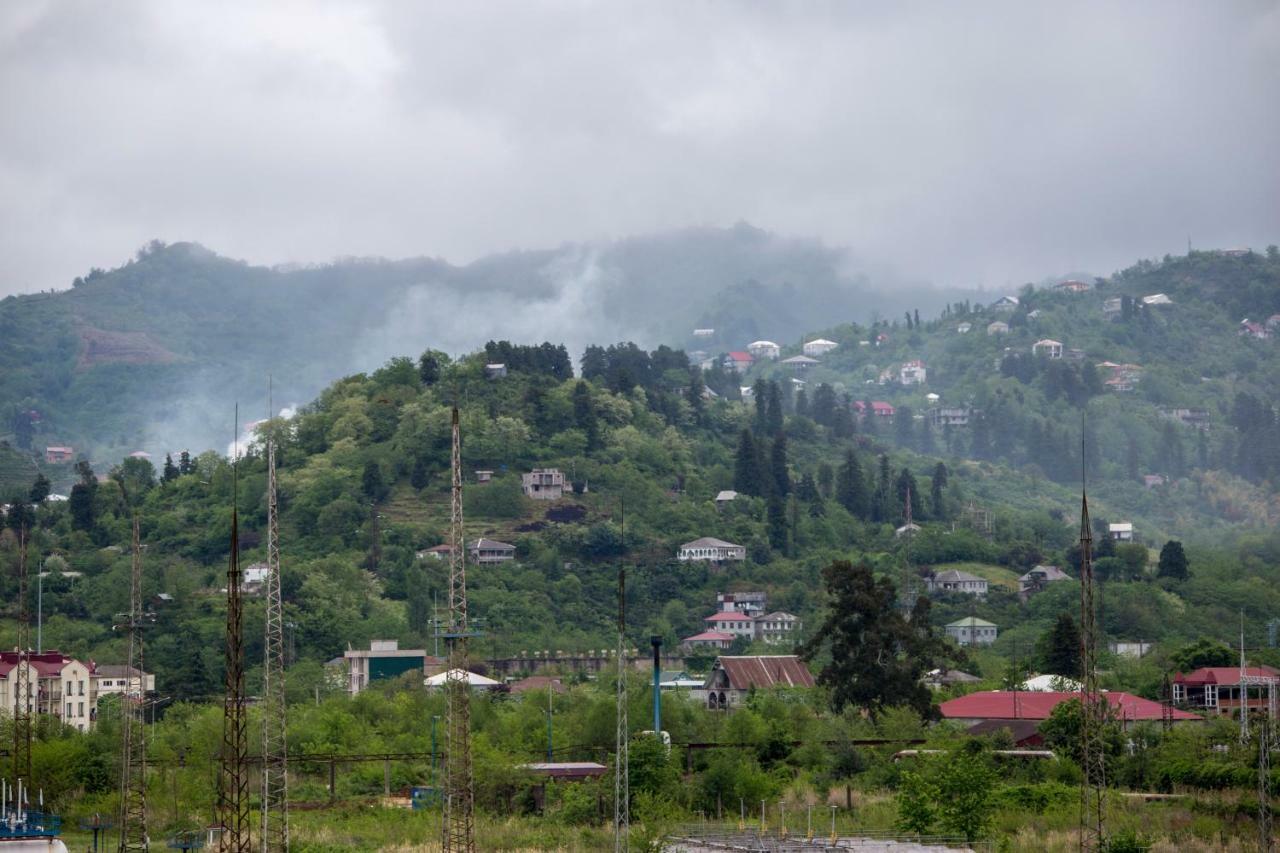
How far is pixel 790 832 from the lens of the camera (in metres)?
48.6

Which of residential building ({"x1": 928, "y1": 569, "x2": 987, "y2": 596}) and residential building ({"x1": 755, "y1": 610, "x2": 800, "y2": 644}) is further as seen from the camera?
residential building ({"x1": 928, "y1": 569, "x2": 987, "y2": 596})

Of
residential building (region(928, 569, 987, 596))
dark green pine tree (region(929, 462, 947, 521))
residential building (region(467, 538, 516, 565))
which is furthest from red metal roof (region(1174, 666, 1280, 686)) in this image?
dark green pine tree (region(929, 462, 947, 521))

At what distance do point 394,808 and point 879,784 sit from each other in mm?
13514

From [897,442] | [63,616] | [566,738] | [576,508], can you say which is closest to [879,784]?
[566,738]

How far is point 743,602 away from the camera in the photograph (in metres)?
106

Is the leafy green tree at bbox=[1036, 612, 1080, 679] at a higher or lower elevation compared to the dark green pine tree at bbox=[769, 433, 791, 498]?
lower

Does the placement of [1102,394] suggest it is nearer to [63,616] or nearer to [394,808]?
[63,616]

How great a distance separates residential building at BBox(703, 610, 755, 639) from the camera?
335ft

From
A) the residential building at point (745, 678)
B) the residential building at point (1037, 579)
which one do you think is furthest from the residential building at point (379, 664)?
the residential building at point (1037, 579)

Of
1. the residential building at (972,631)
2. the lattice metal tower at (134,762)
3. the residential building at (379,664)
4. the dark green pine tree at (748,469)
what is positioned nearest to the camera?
the lattice metal tower at (134,762)

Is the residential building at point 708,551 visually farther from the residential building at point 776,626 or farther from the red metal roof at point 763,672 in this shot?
the red metal roof at point 763,672

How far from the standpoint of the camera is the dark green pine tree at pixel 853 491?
4811 inches

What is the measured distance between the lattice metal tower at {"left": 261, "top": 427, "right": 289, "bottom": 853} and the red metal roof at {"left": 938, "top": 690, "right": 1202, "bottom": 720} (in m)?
22.1

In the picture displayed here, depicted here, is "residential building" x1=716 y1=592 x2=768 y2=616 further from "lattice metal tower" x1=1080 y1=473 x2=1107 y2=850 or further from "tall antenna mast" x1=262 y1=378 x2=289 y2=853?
"lattice metal tower" x1=1080 y1=473 x2=1107 y2=850
